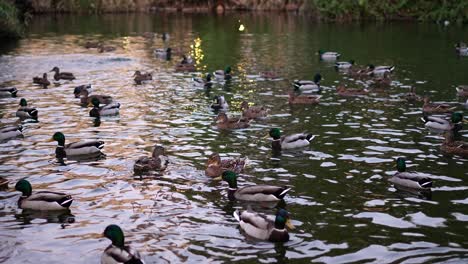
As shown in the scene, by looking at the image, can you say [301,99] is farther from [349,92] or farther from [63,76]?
[63,76]

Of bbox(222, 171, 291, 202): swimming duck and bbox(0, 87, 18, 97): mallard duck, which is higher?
bbox(0, 87, 18, 97): mallard duck

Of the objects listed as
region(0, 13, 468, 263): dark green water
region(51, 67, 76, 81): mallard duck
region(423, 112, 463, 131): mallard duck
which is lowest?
region(0, 13, 468, 263): dark green water

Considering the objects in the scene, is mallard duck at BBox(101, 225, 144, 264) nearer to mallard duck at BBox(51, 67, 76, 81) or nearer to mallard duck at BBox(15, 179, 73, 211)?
mallard duck at BBox(15, 179, 73, 211)

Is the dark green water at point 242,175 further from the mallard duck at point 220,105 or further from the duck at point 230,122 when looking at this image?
the mallard duck at point 220,105

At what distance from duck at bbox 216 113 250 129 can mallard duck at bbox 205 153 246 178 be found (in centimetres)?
514

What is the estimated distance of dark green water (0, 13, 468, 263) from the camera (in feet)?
41.1

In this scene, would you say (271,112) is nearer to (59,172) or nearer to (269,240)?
(59,172)

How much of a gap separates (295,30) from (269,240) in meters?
48.0

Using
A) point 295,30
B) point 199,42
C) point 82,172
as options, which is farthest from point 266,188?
point 295,30

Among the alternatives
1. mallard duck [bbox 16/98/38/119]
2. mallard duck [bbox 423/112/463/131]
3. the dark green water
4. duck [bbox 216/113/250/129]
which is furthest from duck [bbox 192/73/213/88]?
mallard duck [bbox 423/112/463/131]

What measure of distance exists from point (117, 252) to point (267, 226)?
2.91 meters

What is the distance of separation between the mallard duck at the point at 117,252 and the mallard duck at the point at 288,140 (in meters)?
8.25

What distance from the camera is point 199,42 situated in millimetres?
51812

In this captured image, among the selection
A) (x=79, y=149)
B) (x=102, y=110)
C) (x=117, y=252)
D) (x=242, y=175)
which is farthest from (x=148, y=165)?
(x=102, y=110)
